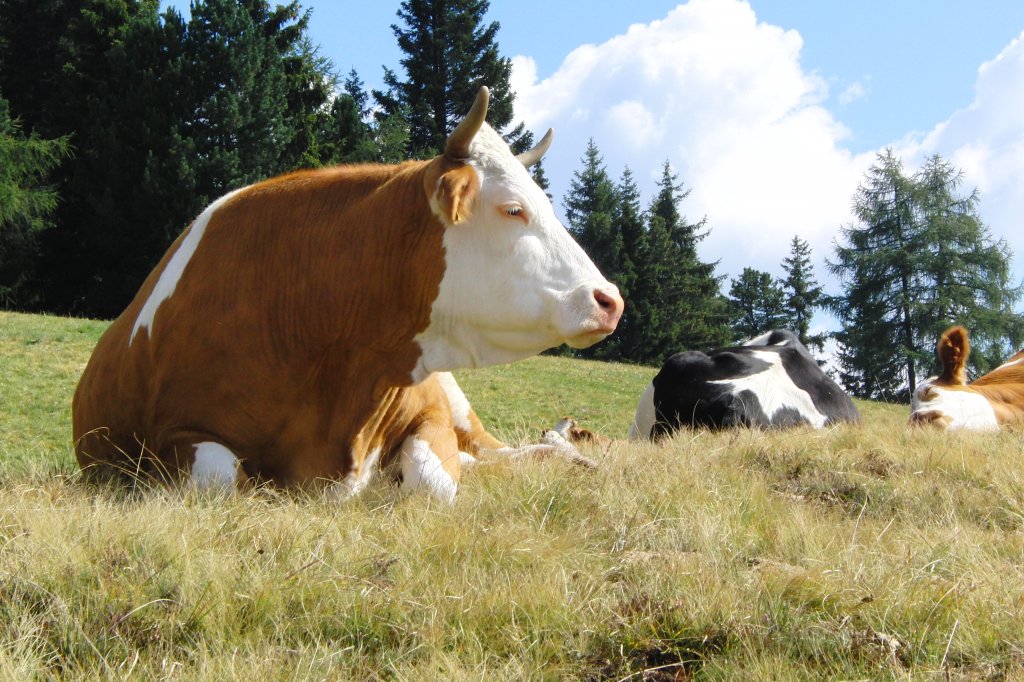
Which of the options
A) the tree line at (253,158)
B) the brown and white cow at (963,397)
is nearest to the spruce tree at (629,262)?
the tree line at (253,158)

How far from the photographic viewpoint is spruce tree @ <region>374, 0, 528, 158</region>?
46.0 metres

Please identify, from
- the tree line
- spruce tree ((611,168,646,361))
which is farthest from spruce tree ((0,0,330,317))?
spruce tree ((611,168,646,361))

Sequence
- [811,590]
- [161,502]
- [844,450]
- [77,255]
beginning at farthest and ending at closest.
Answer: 1. [77,255]
2. [844,450]
3. [161,502]
4. [811,590]

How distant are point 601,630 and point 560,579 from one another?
1.11ft

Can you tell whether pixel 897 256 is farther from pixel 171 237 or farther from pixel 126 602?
pixel 126 602

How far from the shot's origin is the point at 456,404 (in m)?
6.16

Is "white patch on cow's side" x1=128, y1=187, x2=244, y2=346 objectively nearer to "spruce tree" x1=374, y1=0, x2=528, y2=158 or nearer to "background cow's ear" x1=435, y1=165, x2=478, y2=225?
"background cow's ear" x1=435, y1=165, x2=478, y2=225

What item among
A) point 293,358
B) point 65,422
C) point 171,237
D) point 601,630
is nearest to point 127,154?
point 171,237

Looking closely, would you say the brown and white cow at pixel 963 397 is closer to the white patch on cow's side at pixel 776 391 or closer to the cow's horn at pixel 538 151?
the white patch on cow's side at pixel 776 391

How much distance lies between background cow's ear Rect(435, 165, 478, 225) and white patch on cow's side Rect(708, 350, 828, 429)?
4499 millimetres

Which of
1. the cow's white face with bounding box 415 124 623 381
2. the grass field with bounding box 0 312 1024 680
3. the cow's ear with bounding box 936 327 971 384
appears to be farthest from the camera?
the cow's ear with bounding box 936 327 971 384

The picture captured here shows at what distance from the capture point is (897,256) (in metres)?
48.0

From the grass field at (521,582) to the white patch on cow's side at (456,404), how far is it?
123cm

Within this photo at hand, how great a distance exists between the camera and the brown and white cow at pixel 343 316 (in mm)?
4414
